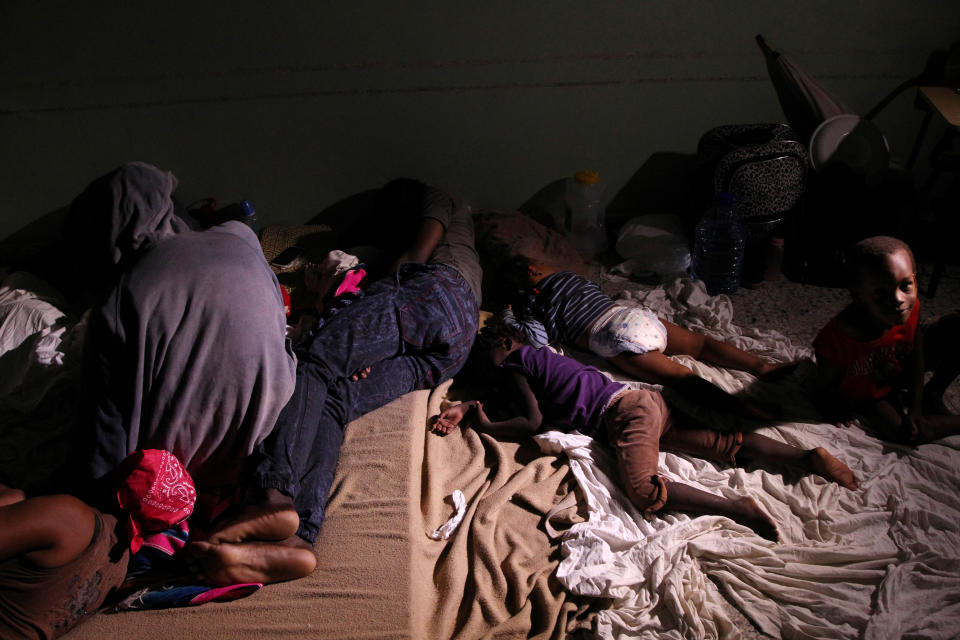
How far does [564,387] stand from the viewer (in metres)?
2.18

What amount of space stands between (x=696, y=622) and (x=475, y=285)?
1.51 metres

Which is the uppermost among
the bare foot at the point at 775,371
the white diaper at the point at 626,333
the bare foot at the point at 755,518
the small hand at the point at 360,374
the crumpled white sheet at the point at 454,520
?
the white diaper at the point at 626,333

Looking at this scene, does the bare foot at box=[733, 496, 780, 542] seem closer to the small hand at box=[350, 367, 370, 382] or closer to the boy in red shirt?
the boy in red shirt

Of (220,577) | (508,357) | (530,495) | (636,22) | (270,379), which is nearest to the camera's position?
(220,577)

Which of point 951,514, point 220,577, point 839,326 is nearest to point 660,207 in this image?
point 839,326

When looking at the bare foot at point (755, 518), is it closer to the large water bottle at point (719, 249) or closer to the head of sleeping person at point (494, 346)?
the head of sleeping person at point (494, 346)

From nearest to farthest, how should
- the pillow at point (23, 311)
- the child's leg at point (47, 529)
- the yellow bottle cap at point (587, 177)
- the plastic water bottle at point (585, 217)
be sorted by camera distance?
the child's leg at point (47, 529)
the pillow at point (23, 311)
the yellow bottle cap at point (587, 177)
the plastic water bottle at point (585, 217)

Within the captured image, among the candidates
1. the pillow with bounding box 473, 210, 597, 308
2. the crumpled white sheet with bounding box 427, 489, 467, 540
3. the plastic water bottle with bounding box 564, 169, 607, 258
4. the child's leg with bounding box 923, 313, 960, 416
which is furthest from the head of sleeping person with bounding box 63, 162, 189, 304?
the child's leg with bounding box 923, 313, 960, 416

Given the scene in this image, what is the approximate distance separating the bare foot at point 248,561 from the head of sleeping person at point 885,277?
1.83 meters

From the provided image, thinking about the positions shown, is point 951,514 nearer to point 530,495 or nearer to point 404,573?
point 530,495

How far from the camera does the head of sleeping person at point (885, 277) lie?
A: 1.89 metres

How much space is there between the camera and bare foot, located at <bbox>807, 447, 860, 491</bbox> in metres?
1.95

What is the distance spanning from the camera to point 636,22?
10.0 ft

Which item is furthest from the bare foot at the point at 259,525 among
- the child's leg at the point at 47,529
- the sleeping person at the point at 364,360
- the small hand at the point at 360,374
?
the small hand at the point at 360,374
